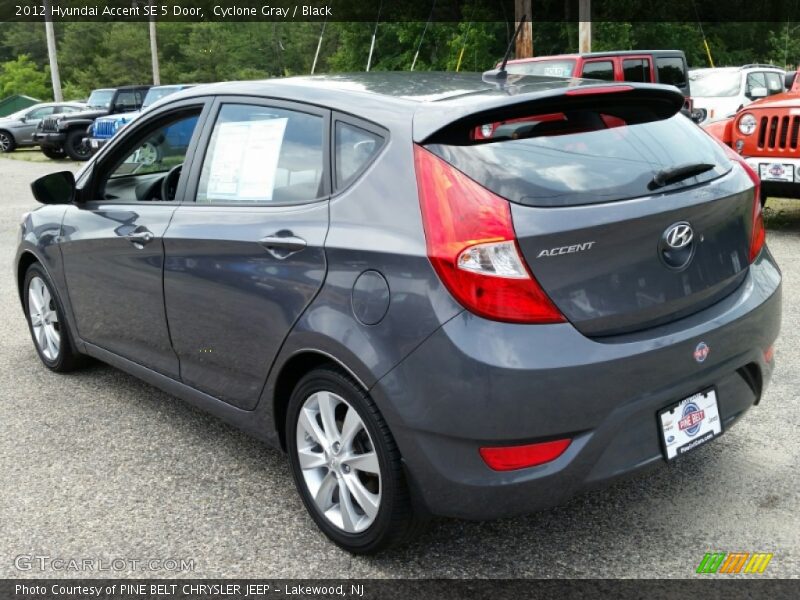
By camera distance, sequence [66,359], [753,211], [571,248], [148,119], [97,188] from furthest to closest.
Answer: [66,359] → [97,188] → [148,119] → [753,211] → [571,248]

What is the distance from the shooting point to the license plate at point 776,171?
25.7ft

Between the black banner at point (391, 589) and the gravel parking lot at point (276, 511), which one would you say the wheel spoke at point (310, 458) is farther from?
the black banner at point (391, 589)

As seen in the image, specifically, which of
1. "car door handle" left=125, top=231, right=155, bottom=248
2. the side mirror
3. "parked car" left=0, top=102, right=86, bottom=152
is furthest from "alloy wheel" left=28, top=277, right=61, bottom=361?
"parked car" left=0, top=102, right=86, bottom=152

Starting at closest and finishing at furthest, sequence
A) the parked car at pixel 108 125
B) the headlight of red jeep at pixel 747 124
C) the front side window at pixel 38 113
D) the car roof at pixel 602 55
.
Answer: the headlight of red jeep at pixel 747 124 → the car roof at pixel 602 55 → the parked car at pixel 108 125 → the front side window at pixel 38 113

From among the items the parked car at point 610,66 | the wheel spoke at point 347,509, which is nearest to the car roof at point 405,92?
the wheel spoke at point 347,509

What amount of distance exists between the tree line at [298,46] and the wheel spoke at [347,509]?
1149 inches

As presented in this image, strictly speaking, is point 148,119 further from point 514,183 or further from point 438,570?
point 438,570

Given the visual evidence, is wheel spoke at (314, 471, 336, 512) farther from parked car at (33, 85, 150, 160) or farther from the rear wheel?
the rear wheel

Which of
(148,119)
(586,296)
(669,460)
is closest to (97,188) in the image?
(148,119)

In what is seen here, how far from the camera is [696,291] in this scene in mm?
2787

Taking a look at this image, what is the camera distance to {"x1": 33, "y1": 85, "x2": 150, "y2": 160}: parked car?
76.3ft

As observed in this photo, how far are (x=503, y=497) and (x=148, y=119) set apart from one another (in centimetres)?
248

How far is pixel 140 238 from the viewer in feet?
12.5

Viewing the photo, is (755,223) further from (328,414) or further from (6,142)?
(6,142)
